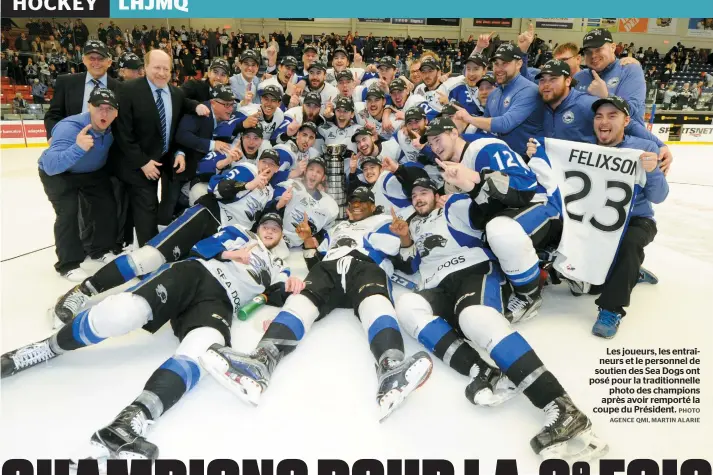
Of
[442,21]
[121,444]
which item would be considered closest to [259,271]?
[121,444]

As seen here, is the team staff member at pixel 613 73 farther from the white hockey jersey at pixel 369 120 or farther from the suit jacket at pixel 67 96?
the suit jacket at pixel 67 96

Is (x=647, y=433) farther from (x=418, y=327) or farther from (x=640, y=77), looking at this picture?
(x=640, y=77)

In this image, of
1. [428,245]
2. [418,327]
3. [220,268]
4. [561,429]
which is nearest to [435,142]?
[428,245]

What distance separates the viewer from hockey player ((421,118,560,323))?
2965 mm

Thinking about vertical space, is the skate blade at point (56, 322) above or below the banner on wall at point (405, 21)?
below

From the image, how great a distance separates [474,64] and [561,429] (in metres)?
4.17

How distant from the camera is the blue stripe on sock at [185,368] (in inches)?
95.1

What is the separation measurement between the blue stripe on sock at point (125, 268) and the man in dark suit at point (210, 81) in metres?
2.36

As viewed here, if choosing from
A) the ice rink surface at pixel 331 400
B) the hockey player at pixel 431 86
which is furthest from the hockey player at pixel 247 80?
the ice rink surface at pixel 331 400

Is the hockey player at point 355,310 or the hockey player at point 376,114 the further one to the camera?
the hockey player at point 376,114

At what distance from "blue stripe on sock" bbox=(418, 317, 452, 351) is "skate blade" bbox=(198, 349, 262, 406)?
0.97 metres

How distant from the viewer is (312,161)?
467 centimetres

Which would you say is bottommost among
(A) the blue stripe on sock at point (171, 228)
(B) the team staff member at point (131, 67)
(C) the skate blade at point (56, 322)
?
(C) the skate blade at point (56, 322)

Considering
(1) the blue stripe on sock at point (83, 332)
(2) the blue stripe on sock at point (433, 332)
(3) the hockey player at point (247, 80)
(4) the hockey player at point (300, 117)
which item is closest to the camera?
(1) the blue stripe on sock at point (83, 332)
